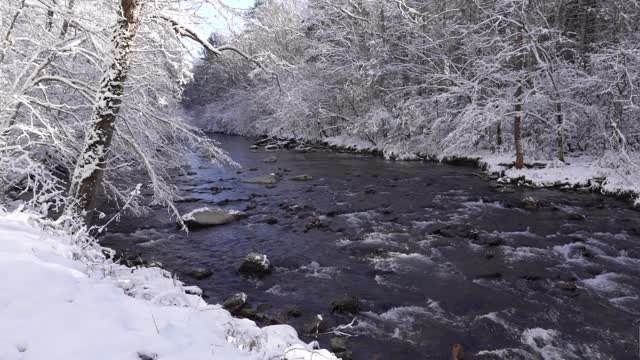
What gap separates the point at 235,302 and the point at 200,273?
1.76m

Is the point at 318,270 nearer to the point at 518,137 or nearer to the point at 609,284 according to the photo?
the point at 609,284

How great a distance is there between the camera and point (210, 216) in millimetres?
12156

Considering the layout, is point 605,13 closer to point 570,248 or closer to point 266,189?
point 570,248

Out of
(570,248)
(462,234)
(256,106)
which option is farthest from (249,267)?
(256,106)

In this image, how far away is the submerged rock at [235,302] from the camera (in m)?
6.74

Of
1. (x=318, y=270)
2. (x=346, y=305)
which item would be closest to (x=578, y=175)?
(x=318, y=270)

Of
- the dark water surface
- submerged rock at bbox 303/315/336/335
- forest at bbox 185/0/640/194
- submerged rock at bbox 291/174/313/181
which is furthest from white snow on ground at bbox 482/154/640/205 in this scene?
submerged rock at bbox 303/315/336/335

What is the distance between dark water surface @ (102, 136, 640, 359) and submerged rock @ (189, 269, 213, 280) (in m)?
0.15

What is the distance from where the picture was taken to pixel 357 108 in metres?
29.8

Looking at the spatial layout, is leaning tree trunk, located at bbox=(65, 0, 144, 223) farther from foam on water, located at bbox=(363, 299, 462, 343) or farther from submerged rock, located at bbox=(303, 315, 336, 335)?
foam on water, located at bbox=(363, 299, 462, 343)

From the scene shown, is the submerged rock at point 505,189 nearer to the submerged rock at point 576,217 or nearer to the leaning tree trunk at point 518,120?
the leaning tree trunk at point 518,120

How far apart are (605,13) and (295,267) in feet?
61.0

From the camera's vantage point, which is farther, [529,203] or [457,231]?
[529,203]

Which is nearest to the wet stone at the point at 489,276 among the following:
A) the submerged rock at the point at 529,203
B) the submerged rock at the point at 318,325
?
the submerged rock at the point at 318,325
